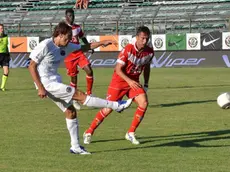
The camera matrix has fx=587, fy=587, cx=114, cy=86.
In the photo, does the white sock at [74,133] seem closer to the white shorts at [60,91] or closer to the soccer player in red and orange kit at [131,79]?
the white shorts at [60,91]

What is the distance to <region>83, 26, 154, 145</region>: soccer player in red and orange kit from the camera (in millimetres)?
9891

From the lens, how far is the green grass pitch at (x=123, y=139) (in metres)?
8.04

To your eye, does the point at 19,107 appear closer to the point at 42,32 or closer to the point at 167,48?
the point at 167,48

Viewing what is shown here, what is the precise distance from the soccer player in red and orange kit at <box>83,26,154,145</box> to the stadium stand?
26.8 m

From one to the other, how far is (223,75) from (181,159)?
19406mm

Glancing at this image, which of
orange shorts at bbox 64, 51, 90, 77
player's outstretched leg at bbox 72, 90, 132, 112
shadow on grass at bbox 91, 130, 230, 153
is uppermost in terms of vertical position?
player's outstretched leg at bbox 72, 90, 132, 112

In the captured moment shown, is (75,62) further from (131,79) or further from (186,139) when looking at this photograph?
(186,139)

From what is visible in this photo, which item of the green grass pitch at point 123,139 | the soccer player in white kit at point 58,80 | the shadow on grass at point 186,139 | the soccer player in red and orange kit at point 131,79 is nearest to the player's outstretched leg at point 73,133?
the soccer player in white kit at point 58,80

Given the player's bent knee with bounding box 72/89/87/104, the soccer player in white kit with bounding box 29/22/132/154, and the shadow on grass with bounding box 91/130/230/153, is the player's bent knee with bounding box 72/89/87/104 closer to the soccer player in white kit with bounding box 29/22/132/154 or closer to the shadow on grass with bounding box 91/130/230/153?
the soccer player in white kit with bounding box 29/22/132/154

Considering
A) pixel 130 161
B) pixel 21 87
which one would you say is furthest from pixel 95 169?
pixel 21 87

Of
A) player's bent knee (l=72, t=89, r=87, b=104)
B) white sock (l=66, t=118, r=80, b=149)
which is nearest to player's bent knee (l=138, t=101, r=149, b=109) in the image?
white sock (l=66, t=118, r=80, b=149)

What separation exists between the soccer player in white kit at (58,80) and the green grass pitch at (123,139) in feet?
2.15

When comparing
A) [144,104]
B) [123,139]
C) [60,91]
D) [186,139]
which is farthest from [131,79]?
[60,91]

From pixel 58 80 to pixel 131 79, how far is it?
5.71 feet
